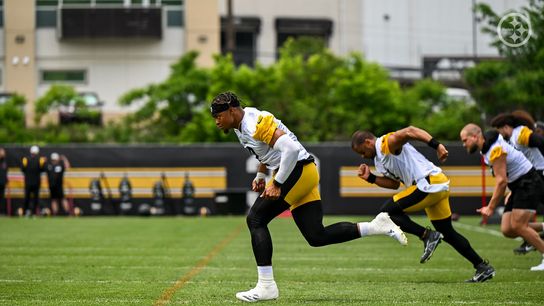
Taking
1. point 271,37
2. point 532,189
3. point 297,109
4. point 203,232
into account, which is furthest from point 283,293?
point 271,37

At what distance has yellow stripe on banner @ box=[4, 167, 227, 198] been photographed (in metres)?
28.6

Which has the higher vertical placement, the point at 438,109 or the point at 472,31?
the point at 472,31

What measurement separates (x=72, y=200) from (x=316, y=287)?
64.1 feet

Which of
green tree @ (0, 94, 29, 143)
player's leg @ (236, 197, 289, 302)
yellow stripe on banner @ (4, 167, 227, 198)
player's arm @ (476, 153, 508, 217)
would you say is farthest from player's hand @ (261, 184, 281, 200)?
green tree @ (0, 94, 29, 143)

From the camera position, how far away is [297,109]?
42.2m

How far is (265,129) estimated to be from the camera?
8.63m

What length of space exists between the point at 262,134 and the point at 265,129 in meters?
0.05

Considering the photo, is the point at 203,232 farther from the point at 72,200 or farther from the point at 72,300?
the point at 72,300

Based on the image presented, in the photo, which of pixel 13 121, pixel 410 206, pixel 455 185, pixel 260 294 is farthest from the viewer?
→ pixel 13 121

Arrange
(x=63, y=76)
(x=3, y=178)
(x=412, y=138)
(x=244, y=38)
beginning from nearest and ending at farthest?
(x=412, y=138), (x=3, y=178), (x=63, y=76), (x=244, y=38)

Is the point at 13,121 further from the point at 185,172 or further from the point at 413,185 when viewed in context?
the point at 413,185

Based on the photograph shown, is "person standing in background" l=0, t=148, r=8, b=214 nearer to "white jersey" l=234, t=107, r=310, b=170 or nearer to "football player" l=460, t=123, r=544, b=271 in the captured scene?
"football player" l=460, t=123, r=544, b=271

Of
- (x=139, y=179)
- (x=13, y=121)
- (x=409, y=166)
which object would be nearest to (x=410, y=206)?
(x=409, y=166)

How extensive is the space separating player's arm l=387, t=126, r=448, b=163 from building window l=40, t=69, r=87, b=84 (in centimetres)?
4618
